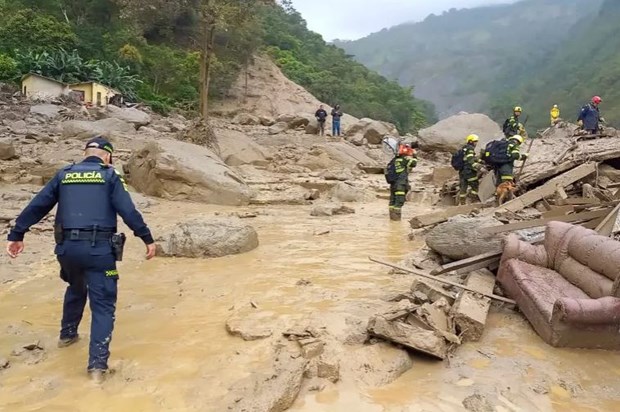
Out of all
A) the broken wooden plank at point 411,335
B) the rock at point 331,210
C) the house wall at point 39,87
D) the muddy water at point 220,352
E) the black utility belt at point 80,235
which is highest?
the house wall at point 39,87

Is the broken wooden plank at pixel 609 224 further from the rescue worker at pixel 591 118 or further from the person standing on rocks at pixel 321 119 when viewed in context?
the person standing on rocks at pixel 321 119

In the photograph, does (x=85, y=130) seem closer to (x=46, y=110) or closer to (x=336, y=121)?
(x=46, y=110)

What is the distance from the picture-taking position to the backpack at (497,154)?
10086mm

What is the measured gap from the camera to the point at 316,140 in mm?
22547

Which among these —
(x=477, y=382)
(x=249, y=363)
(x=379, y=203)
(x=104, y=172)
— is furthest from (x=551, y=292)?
(x=379, y=203)

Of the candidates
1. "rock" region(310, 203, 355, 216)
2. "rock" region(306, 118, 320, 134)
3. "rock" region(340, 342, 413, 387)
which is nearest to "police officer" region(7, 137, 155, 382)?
"rock" region(340, 342, 413, 387)

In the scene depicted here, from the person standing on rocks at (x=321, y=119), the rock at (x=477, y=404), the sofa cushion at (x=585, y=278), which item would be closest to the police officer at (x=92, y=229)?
the rock at (x=477, y=404)

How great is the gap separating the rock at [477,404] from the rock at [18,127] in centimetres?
1700

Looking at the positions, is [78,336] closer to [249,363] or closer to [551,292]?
[249,363]

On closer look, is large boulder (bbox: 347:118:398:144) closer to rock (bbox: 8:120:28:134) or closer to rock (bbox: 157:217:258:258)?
rock (bbox: 8:120:28:134)

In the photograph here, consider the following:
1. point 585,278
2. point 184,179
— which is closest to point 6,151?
point 184,179

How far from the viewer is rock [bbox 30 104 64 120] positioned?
20844mm

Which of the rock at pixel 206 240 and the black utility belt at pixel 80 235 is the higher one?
the black utility belt at pixel 80 235

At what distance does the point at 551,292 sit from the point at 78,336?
3.86m
